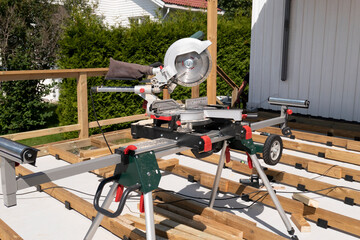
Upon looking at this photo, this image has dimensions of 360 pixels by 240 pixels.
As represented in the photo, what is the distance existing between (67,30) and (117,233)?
560 cm

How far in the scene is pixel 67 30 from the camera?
7742 mm

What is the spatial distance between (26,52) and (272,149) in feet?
30.8

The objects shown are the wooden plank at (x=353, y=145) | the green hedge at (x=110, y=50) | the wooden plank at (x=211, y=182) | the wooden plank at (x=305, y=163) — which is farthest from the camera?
the green hedge at (x=110, y=50)

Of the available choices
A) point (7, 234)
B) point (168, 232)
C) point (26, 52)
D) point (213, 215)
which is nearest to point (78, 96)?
point (7, 234)

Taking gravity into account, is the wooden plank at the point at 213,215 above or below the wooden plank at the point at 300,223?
above

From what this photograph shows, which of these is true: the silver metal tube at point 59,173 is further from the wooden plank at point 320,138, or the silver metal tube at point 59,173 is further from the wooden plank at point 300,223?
the wooden plank at point 320,138

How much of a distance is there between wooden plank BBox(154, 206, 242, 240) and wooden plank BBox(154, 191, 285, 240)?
8 centimetres

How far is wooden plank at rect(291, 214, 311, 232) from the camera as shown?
338cm

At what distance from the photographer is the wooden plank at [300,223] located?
11.1 feet

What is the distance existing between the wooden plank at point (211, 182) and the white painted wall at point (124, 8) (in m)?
14.2

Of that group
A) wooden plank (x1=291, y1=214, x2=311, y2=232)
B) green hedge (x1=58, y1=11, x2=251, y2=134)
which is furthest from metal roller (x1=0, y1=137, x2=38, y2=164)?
green hedge (x1=58, y1=11, x2=251, y2=134)

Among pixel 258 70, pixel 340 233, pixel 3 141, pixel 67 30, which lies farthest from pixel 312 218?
pixel 67 30

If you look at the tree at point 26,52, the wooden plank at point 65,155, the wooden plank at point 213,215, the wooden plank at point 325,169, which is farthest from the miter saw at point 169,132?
the tree at point 26,52

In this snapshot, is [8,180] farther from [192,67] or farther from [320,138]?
[320,138]
